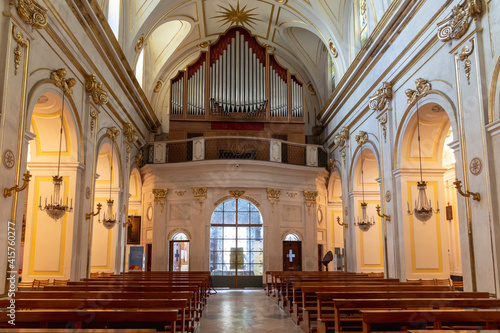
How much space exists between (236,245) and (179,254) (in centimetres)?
226

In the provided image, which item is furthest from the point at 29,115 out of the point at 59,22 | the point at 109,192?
the point at 109,192

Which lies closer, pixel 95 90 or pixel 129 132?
pixel 95 90

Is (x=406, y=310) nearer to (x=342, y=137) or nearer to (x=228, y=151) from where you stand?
(x=342, y=137)

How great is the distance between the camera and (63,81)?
31.9ft

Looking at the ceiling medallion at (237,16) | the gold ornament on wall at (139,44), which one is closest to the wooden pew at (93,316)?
the gold ornament on wall at (139,44)

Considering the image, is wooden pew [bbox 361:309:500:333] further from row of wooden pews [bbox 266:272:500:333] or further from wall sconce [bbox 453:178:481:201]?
wall sconce [bbox 453:178:481:201]

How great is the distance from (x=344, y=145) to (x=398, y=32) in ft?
19.2

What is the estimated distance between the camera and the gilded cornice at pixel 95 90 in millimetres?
11438

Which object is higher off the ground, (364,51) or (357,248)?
(364,51)

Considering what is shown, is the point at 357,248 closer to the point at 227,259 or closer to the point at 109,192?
the point at 227,259

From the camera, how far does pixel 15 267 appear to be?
300 inches

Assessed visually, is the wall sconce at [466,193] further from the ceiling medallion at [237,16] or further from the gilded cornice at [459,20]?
the ceiling medallion at [237,16]

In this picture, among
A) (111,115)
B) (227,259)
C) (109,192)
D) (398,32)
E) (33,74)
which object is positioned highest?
(398,32)

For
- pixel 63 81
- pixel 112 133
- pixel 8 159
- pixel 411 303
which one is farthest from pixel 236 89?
pixel 411 303
